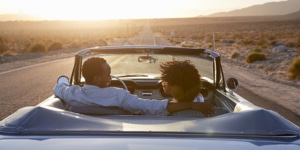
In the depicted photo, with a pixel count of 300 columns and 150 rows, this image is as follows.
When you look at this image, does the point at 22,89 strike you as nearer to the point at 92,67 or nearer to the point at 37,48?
the point at 92,67

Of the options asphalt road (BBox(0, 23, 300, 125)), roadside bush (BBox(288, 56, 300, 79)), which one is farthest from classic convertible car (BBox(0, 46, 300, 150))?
roadside bush (BBox(288, 56, 300, 79))

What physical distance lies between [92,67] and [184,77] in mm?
732

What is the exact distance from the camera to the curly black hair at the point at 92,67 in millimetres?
3635

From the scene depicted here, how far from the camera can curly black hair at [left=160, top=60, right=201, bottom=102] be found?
366 centimetres

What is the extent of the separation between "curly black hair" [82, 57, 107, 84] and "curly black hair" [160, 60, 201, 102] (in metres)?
0.53

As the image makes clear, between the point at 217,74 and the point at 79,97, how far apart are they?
186 cm

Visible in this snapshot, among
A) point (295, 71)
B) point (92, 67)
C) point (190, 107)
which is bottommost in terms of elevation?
point (295, 71)

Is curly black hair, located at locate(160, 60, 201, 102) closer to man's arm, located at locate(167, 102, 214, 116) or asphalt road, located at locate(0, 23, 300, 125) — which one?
man's arm, located at locate(167, 102, 214, 116)

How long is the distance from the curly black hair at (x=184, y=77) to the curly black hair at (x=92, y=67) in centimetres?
53

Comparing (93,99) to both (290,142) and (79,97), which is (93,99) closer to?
(79,97)

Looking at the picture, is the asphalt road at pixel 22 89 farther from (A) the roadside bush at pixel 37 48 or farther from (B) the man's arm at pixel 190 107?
(A) the roadside bush at pixel 37 48

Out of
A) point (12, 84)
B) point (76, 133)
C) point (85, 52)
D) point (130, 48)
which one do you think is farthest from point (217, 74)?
point (12, 84)

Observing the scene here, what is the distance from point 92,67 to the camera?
366 cm

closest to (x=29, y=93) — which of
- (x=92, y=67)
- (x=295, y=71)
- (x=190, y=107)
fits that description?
(x=92, y=67)
